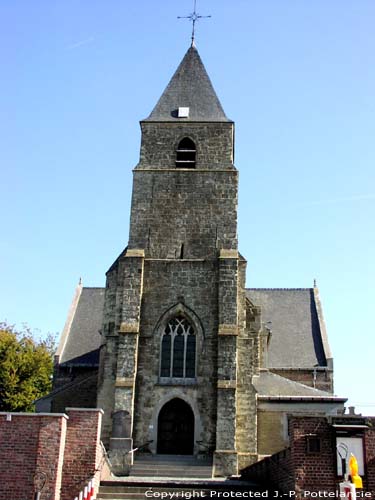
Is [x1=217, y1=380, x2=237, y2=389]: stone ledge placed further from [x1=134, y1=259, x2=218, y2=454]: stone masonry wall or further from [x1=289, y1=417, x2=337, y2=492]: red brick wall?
[x1=289, y1=417, x2=337, y2=492]: red brick wall

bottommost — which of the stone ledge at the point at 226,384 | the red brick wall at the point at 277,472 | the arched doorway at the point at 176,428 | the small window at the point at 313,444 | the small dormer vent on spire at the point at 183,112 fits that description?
the red brick wall at the point at 277,472

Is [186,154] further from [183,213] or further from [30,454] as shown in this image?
[30,454]

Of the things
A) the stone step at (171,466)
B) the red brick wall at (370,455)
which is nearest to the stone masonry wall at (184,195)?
the stone step at (171,466)

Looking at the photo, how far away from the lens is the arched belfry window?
2645 cm

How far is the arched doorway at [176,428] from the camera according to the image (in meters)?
22.6

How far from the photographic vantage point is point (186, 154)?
26719 millimetres

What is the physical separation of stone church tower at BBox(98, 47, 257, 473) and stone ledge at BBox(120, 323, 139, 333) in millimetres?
37

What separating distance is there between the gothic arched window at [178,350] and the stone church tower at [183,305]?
0.12 ft

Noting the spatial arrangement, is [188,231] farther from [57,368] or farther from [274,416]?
[57,368]

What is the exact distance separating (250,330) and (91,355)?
32.4 ft

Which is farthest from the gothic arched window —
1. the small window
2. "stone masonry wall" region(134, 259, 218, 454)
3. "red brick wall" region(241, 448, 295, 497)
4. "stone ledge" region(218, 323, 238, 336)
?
the small window

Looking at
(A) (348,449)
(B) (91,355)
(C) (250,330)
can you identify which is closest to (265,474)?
(A) (348,449)

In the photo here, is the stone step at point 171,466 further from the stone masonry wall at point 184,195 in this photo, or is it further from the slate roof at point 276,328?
the slate roof at point 276,328

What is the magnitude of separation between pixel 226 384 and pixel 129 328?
3894mm
